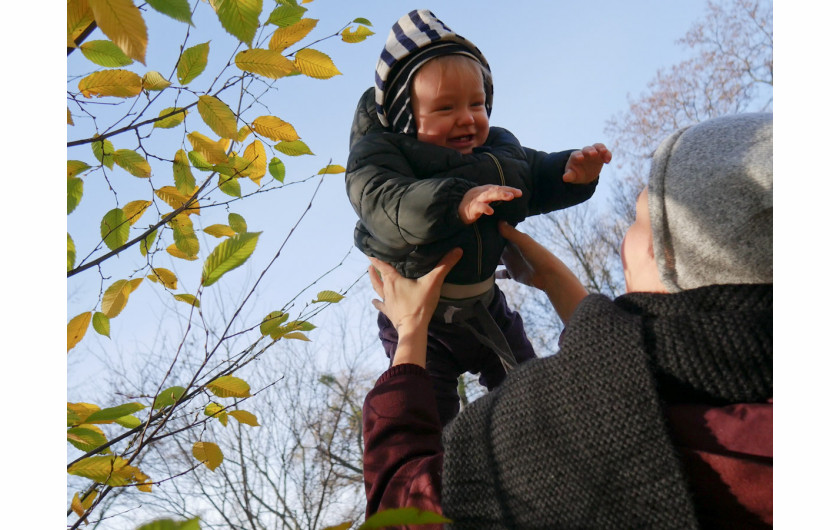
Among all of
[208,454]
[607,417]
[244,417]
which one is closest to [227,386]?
[244,417]

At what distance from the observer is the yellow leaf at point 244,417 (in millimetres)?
1579

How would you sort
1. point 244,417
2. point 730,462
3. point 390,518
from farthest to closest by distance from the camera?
point 244,417 < point 730,462 < point 390,518

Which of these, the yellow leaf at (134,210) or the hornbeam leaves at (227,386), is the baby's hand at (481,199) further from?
the yellow leaf at (134,210)

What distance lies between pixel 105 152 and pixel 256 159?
0.38 metres

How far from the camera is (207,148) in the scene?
155 cm

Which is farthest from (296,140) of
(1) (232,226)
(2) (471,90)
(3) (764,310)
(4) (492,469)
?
(3) (764,310)

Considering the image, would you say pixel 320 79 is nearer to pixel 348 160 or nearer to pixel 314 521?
pixel 348 160

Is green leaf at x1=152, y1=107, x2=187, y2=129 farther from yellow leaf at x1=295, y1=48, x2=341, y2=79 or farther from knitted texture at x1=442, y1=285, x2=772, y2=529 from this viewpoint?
knitted texture at x1=442, y1=285, x2=772, y2=529

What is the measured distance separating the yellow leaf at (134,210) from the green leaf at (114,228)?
69 mm

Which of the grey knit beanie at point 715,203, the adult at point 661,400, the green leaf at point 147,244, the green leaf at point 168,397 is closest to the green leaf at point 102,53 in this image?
the green leaf at point 147,244

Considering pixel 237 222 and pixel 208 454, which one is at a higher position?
pixel 237 222

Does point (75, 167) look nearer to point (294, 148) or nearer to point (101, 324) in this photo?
point (101, 324)

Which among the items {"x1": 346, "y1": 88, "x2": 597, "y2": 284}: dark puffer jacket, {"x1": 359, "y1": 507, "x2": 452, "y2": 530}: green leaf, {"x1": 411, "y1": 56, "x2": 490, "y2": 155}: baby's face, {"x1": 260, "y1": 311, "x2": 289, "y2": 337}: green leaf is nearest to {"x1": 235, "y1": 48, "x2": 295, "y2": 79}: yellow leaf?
{"x1": 346, "y1": 88, "x2": 597, "y2": 284}: dark puffer jacket

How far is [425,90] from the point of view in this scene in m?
1.74
